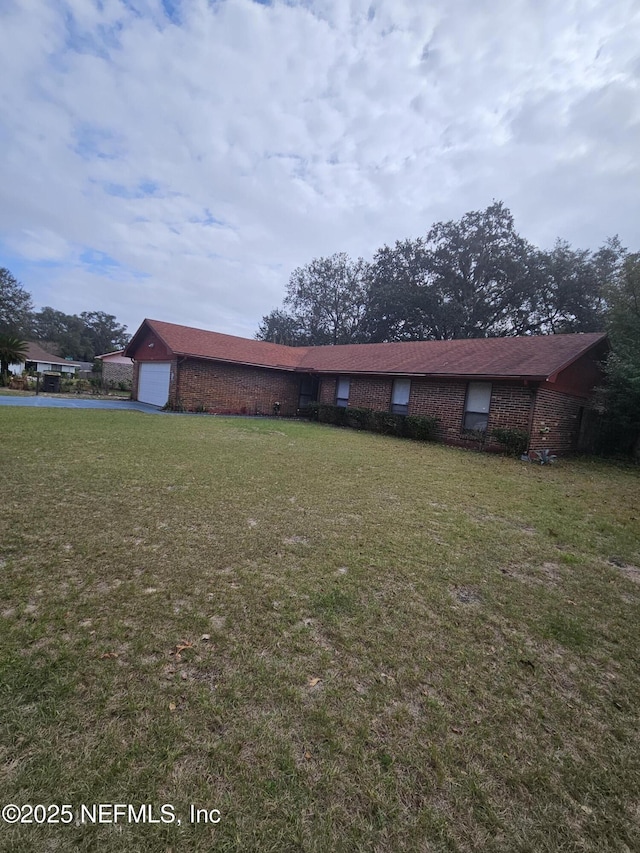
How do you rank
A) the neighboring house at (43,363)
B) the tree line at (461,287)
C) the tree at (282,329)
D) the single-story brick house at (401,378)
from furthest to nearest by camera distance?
1. the neighboring house at (43,363)
2. the tree at (282,329)
3. the tree line at (461,287)
4. the single-story brick house at (401,378)

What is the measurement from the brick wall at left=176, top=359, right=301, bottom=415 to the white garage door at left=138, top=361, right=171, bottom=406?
119 centimetres

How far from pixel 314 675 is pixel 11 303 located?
5513 cm

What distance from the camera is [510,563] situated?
3.83m

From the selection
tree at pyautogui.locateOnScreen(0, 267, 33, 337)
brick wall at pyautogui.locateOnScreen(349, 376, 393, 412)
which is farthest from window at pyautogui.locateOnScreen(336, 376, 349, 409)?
tree at pyautogui.locateOnScreen(0, 267, 33, 337)

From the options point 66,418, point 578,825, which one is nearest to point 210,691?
point 578,825

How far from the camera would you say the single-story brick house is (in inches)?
453

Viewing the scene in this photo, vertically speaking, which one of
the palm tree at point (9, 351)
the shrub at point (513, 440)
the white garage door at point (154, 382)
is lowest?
the shrub at point (513, 440)

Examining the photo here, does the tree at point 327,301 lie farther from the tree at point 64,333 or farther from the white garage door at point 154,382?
the tree at point 64,333

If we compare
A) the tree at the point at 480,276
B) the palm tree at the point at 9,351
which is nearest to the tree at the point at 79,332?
the palm tree at the point at 9,351

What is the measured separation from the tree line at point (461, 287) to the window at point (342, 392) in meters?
14.7

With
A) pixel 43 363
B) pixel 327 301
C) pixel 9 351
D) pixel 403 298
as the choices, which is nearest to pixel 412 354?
pixel 403 298

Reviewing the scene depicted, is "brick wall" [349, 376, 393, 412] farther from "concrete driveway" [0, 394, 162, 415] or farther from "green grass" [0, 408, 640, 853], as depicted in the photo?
"green grass" [0, 408, 640, 853]

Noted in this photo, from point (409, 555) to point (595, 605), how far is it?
157cm

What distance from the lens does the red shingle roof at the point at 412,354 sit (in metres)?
11.9
